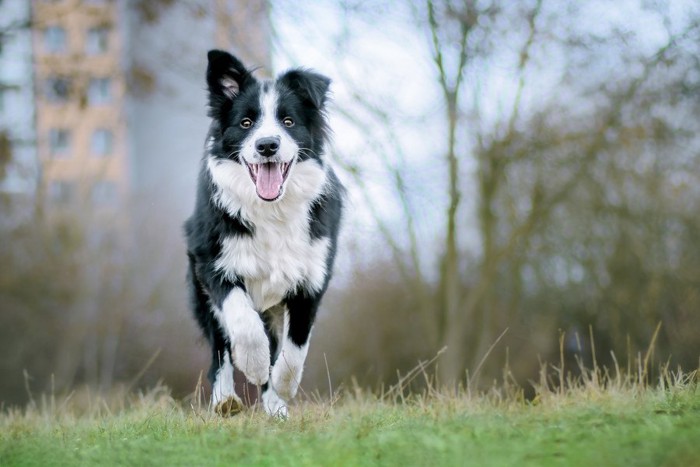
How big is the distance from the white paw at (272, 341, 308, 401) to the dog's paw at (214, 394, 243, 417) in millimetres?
299

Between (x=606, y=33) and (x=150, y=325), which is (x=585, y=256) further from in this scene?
(x=150, y=325)

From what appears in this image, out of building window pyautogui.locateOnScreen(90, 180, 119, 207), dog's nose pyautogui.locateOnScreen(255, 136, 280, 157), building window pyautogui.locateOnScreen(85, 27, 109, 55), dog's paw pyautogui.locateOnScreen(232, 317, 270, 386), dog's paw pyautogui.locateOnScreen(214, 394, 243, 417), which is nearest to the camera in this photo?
dog's nose pyautogui.locateOnScreen(255, 136, 280, 157)

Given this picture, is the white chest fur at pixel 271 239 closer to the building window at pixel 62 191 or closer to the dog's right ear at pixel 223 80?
the dog's right ear at pixel 223 80

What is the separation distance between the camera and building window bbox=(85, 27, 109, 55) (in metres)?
16.9

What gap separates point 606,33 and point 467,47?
238 cm

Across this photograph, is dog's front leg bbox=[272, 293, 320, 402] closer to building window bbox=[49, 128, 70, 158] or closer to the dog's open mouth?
the dog's open mouth

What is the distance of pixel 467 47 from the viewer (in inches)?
619

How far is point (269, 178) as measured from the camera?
227 inches

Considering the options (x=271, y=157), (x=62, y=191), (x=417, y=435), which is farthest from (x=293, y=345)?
(x=62, y=191)

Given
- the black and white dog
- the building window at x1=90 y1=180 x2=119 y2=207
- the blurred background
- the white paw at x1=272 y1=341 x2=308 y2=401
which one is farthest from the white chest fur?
the building window at x1=90 y1=180 x2=119 y2=207

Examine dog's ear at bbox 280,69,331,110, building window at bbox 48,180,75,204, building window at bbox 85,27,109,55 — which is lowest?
building window at bbox 48,180,75,204

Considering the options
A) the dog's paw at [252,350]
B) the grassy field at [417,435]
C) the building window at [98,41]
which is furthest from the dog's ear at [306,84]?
the building window at [98,41]

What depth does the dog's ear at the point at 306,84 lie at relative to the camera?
603cm

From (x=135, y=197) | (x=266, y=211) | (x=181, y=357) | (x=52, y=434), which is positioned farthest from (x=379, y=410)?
(x=135, y=197)
